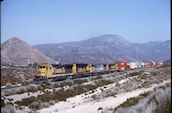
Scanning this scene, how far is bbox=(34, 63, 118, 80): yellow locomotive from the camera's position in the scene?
1298 inches

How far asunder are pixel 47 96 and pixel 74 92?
575 cm

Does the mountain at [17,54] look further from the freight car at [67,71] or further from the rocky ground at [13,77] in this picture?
the freight car at [67,71]

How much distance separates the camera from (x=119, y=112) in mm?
13312

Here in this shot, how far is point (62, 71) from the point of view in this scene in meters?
39.2

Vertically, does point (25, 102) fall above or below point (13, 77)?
below

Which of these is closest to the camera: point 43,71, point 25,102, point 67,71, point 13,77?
point 25,102

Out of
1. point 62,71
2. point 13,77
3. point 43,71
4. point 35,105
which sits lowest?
point 35,105

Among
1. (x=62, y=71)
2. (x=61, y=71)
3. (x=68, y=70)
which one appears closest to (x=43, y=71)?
(x=61, y=71)

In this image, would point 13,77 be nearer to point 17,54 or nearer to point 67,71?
point 67,71

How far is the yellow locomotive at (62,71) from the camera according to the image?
32969 millimetres

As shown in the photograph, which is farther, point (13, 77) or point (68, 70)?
point (13, 77)

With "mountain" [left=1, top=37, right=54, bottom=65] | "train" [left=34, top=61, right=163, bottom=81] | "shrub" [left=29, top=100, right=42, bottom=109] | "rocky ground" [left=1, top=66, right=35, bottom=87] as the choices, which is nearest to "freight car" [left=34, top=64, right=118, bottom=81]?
"train" [left=34, top=61, right=163, bottom=81]

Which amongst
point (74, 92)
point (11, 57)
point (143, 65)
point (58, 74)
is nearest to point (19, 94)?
point (74, 92)

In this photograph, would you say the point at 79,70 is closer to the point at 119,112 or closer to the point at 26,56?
the point at 119,112
